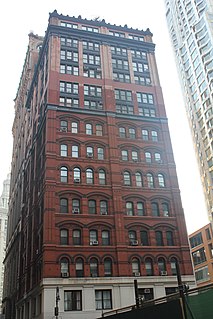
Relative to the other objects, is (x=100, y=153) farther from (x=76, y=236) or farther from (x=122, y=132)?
(x=76, y=236)

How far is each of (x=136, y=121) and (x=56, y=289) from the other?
2602 cm

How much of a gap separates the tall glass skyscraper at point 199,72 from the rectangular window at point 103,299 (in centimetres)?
4718

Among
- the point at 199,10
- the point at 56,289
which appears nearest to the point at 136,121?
the point at 56,289

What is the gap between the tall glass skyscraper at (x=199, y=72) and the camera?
81562 millimetres

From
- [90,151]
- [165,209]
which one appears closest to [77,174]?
[90,151]

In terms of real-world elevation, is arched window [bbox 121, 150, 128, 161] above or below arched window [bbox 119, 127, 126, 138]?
below

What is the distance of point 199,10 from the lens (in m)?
90.5

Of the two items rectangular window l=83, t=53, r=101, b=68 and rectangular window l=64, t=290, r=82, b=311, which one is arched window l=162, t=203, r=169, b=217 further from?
rectangular window l=83, t=53, r=101, b=68

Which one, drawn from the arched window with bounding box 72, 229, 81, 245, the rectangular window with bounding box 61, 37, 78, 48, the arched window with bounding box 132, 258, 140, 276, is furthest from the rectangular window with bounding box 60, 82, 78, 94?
the arched window with bounding box 132, 258, 140, 276

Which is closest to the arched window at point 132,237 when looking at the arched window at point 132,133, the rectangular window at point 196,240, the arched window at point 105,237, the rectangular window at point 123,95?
the arched window at point 105,237

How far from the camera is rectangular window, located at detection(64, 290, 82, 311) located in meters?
37.3

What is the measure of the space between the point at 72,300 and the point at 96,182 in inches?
559

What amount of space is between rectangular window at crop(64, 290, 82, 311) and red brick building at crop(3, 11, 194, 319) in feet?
0.33

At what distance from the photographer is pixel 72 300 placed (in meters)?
37.8
